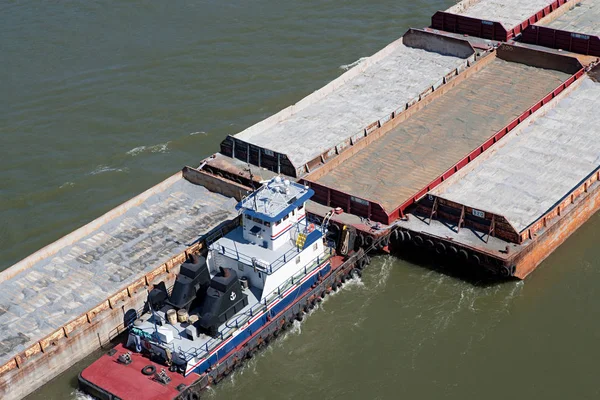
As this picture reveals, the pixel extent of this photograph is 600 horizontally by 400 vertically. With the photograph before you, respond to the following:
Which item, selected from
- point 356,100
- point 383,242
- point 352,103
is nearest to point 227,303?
point 383,242

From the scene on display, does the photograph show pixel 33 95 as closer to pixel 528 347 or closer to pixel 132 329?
pixel 132 329

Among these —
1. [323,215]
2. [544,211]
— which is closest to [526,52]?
[544,211]

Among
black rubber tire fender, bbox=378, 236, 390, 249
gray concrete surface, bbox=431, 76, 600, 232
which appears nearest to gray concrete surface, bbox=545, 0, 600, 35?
gray concrete surface, bbox=431, 76, 600, 232

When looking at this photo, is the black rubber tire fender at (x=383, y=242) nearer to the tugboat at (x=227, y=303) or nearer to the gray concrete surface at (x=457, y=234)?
the gray concrete surface at (x=457, y=234)

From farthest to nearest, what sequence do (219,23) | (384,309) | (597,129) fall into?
(219,23) < (597,129) < (384,309)

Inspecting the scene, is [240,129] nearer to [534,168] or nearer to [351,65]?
[351,65]

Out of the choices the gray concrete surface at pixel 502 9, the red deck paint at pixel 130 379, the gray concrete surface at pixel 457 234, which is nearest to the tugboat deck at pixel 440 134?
the gray concrete surface at pixel 457 234

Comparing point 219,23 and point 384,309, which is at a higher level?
point 219,23
